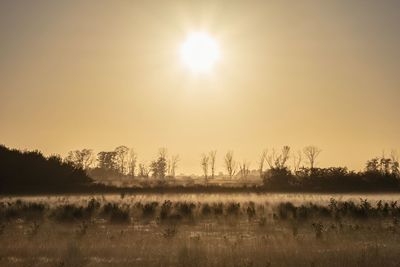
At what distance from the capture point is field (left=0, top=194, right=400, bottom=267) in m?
12.8

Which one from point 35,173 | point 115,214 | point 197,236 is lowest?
point 197,236

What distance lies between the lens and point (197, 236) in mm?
16750

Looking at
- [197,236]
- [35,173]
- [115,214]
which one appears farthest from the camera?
[35,173]

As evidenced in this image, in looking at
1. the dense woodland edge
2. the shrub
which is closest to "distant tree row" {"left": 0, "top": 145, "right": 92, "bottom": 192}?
the dense woodland edge

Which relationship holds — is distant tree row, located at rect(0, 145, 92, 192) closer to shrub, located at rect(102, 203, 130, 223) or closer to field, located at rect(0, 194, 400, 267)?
field, located at rect(0, 194, 400, 267)

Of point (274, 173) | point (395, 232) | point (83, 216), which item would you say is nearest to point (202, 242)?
point (395, 232)

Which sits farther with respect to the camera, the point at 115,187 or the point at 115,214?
the point at 115,187

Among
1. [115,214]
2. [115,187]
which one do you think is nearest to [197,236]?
[115,214]

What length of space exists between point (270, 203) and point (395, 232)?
11.5 metres

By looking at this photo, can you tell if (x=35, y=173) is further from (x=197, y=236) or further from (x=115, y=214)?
(x=197, y=236)

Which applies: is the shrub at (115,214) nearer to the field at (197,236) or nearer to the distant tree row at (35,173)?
the field at (197,236)

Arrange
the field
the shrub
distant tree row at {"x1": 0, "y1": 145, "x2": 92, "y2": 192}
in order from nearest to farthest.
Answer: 1. the field
2. the shrub
3. distant tree row at {"x1": 0, "y1": 145, "x2": 92, "y2": 192}

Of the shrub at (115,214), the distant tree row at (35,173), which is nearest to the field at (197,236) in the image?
the shrub at (115,214)

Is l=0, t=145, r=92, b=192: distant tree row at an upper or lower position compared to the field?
upper
